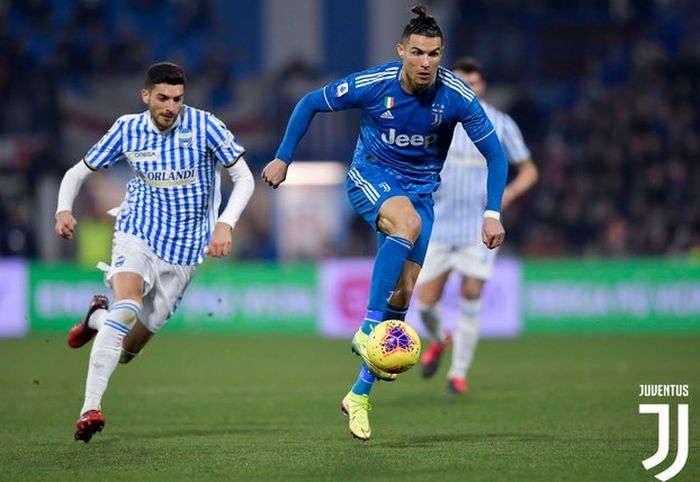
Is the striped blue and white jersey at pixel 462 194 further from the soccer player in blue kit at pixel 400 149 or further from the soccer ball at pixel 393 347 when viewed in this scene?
the soccer ball at pixel 393 347

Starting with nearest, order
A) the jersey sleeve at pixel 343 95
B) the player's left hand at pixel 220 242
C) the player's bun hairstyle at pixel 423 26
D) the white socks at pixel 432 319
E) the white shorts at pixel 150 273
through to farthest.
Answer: the player's bun hairstyle at pixel 423 26, the jersey sleeve at pixel 343 95, the player's left hand at pixel 220 242, the white shorts at pixel 150 273, the white socks at pixel 432 319

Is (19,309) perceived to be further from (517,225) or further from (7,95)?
(517,225)

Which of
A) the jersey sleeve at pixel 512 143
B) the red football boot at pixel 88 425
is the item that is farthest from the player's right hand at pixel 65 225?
the jersey sleeve at pixel 512 143

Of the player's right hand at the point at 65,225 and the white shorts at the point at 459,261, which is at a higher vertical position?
the player's right hand at the point at 65,225

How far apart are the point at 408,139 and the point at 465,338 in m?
3.64

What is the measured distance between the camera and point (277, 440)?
26.4 feet

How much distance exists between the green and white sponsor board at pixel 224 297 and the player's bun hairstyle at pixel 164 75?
10612 millimetres

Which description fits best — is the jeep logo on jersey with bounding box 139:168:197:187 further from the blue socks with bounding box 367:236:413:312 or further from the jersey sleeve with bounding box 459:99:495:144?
the jersey sleeve with bounding box 459:99:495:144

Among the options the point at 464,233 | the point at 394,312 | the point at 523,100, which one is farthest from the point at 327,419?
the point at 523,100

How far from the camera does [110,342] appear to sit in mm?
8203

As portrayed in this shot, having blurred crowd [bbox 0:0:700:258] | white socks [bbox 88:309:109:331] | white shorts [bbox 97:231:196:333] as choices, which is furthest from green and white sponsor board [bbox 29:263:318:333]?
white shorts [bbox 97:231:196:333]

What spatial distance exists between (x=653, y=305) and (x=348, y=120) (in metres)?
7.48

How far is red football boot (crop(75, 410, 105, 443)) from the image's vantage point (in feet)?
25.6

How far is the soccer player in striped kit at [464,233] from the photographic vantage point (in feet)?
37.5
